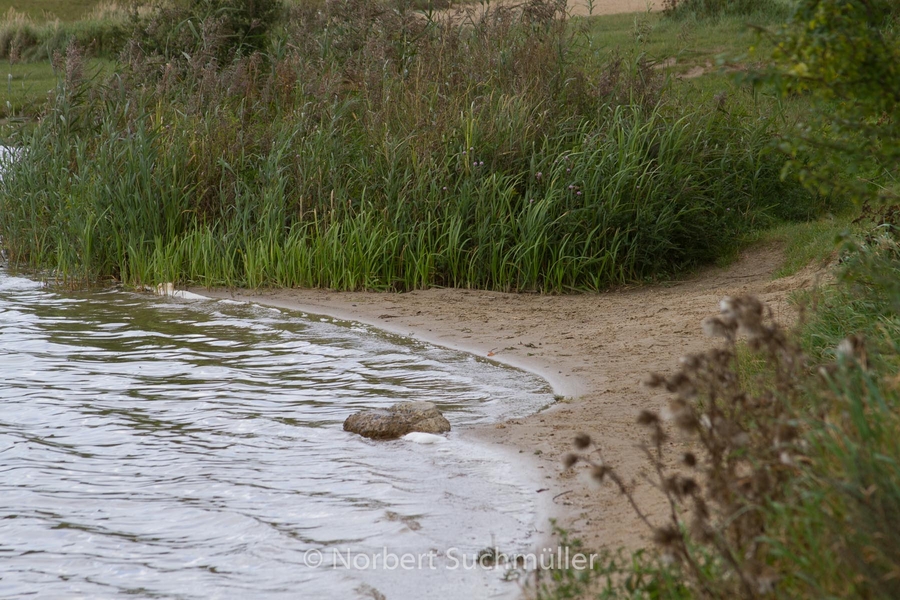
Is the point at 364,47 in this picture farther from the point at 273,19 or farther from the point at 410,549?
the point at 410,549

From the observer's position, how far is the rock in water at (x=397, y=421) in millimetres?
5148

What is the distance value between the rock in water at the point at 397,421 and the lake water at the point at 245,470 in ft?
0.26

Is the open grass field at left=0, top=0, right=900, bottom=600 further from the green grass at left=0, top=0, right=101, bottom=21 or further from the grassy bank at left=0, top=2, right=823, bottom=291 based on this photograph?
the green grass at left=0, top=0, right=101, bottom=21

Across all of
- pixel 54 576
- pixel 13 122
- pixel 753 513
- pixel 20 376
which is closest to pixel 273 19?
pixel 13 122

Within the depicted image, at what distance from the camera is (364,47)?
10.5 metres

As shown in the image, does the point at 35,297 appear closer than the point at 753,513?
No

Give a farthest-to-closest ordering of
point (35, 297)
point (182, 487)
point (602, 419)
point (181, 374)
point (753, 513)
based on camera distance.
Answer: point (35, 297)
point (181, 374)
point (602, 419)
point (182, 487)
point (753, 513)

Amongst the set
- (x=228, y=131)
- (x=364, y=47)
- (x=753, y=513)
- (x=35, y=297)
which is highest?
(x=364, y=47)

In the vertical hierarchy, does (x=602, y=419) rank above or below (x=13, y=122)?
below

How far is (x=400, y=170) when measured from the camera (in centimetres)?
921

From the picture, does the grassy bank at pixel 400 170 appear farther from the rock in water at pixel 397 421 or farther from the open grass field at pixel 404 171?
the rock in water at pixel 397 421

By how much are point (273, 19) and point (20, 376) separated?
10761 mm

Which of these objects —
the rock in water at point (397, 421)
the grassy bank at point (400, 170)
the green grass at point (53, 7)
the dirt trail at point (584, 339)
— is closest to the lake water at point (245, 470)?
the rock in water at point (397, 421)

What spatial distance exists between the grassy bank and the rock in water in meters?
3.56
